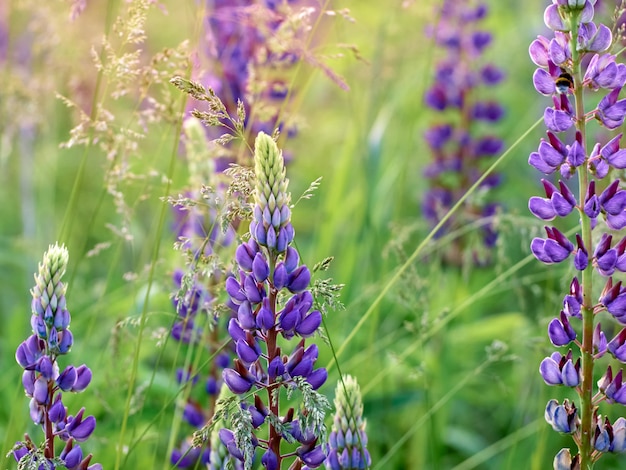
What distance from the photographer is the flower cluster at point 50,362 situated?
1454 mm

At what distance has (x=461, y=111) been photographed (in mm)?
4277

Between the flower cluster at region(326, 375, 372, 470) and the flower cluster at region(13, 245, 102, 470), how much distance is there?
18.3 inches

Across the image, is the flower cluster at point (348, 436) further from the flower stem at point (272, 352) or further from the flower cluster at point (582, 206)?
the flower cluster at point (582, 206)

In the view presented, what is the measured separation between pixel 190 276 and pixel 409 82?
2.74m

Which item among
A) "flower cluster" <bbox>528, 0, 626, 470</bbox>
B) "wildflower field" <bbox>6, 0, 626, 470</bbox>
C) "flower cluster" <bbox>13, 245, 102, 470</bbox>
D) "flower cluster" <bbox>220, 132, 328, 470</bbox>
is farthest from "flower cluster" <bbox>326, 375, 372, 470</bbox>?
"flower cluster" <bbox>13, 245, 102, 470</bbox>

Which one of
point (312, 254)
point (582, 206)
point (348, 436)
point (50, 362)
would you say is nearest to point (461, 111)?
point (312, 254)

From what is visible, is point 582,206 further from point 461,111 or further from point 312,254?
point 461,111

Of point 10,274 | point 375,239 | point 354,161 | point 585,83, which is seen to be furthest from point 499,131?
point 585,83

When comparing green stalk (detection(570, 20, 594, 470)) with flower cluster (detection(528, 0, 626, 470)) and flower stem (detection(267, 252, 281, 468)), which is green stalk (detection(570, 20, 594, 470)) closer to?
flower cluster (detection(528, 0, 626, 470))

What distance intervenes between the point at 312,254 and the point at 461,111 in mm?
1432

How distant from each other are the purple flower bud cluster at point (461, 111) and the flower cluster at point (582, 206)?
237cm

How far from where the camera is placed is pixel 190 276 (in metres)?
1.60

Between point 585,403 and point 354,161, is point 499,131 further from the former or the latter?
point 585,403

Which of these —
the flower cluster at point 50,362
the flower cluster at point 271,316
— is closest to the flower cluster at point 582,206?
the flower cluster at point 271,316
